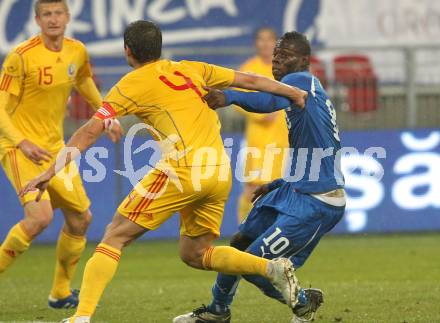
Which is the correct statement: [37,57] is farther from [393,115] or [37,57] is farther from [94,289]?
[393,115]

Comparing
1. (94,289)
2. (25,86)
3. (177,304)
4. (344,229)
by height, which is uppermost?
(25,86)

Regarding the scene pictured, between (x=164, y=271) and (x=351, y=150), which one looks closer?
(x=164, y=271)

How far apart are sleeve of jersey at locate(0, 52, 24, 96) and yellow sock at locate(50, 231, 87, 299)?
130cm

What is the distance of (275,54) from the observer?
823cm

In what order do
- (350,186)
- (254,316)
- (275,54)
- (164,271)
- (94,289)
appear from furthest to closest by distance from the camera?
(350,186), (164,271), (254,316), (275,54), (94,289)

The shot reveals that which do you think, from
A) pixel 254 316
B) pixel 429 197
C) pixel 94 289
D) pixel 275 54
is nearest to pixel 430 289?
pixel 254 316

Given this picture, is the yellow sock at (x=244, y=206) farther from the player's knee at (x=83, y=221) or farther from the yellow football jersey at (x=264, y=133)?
the player's knee at (x=83, y=221)

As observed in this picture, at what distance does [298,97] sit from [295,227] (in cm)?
91

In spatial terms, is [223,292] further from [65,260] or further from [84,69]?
[84,69]

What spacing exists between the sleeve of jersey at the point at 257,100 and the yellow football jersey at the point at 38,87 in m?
2.42

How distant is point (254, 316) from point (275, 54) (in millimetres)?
2109

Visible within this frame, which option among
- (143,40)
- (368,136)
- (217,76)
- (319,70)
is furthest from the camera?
(319,70)

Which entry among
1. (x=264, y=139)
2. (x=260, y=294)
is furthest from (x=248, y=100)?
(x=264, y=139)

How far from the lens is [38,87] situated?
962 centimetres
